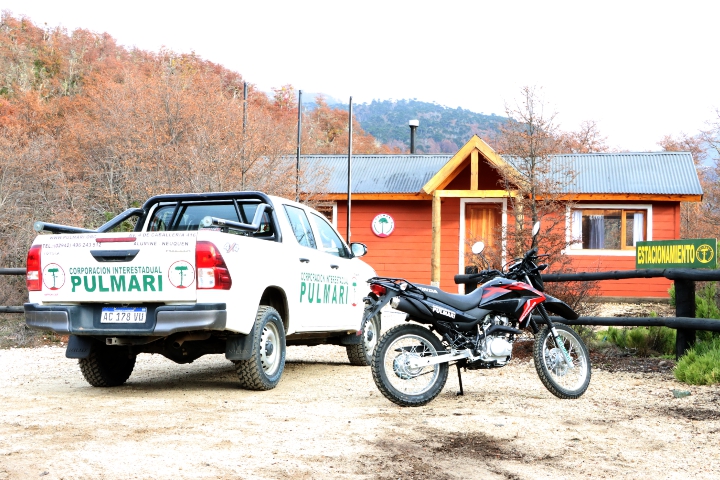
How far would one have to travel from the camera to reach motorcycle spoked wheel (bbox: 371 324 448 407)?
7020mm

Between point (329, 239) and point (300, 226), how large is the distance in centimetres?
79

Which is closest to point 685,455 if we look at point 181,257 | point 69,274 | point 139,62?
point 181,257

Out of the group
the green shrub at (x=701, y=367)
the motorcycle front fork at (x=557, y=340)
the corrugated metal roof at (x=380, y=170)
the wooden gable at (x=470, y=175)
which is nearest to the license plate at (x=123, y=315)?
the motorcycle front fork at (x=557, y=340)

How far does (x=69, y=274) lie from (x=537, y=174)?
40.9 ft

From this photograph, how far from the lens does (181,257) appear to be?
23.5 feet

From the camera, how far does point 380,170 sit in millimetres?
25375

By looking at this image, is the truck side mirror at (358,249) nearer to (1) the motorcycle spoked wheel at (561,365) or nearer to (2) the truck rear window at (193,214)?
(2) the truck rear window at (193,214)

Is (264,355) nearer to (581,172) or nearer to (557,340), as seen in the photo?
(557,340)

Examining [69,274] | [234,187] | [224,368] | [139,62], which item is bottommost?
[224,368]

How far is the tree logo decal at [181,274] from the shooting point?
23.5ft

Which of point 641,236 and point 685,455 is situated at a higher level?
point 641,236

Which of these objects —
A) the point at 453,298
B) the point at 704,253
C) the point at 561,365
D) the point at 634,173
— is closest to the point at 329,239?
the point at 453,298

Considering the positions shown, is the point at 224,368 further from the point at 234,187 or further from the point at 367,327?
the point at 234,187

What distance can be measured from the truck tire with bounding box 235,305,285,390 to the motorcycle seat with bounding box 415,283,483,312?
1.48m
